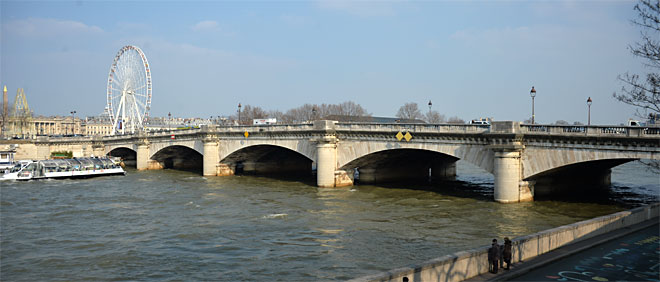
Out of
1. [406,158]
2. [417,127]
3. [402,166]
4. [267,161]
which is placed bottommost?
[267,161]

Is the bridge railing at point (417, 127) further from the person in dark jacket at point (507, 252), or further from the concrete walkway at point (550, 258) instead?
the person in dark jacket at point (507, 252)

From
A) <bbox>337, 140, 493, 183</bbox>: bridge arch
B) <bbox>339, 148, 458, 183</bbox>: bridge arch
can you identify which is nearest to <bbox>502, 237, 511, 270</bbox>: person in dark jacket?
<bbox>337, 140, 493, 183</bbox>: bridge arch

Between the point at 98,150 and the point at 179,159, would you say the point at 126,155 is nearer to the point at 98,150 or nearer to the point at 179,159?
the point at 98,150

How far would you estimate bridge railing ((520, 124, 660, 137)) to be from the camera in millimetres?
28875

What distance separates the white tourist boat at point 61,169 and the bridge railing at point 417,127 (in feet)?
114

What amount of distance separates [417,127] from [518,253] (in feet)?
81.2

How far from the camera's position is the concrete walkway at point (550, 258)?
52.6 ft

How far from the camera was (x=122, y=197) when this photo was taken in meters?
45.6

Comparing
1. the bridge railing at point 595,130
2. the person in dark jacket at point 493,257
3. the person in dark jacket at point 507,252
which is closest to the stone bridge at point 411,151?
the bridge railing at point 595,130

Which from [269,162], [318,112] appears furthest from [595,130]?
[318,112]

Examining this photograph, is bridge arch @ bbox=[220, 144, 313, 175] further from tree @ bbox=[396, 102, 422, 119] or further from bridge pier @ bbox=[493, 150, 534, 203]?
tree @ bbox=[396, 102, 422, 119]

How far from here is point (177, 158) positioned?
80.2 meters

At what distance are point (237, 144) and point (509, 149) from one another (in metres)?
34.4

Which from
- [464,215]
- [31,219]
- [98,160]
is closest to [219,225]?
[31,219]
